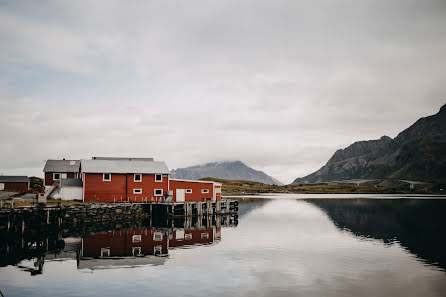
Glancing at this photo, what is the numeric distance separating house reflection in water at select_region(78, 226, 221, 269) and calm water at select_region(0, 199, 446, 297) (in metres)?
0.09

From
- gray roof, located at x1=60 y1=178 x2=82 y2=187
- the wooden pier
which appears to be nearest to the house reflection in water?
the wooden pier

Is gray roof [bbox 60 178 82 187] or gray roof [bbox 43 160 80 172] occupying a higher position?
gray roof [bbox 43 160 80 172]

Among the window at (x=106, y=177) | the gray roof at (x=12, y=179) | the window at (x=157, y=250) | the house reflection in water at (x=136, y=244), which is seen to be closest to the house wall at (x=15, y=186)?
the gray roof at (x=12, y=179)

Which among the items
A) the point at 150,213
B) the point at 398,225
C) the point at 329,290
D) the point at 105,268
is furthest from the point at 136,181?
the point at 329,290

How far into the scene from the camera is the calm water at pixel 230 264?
27.7 meters

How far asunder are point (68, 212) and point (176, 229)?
51.4 feet

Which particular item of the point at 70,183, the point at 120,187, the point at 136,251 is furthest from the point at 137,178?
the point at 136,251

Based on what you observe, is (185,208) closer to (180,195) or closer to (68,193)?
(180,195)

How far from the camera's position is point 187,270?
33.3 meters

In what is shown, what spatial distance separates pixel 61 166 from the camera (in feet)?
317

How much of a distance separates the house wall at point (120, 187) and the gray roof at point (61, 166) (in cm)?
2686

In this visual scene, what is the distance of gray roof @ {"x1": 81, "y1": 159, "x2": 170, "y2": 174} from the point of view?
7275 cm

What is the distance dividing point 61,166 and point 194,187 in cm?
3668

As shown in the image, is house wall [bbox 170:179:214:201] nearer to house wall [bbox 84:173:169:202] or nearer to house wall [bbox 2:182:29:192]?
house wall [bbox 84:173:169:202]
